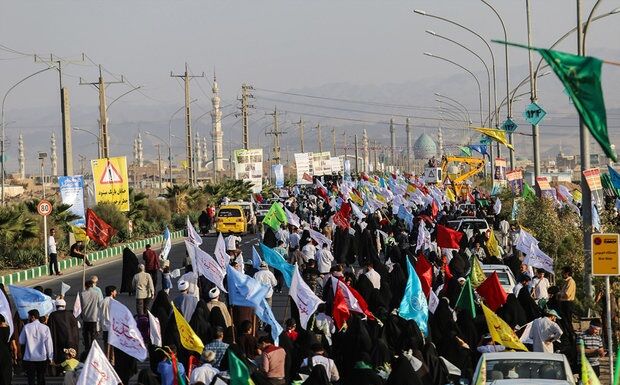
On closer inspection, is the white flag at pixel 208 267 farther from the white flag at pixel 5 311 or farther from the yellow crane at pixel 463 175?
the yellow crane at pixel 463 175

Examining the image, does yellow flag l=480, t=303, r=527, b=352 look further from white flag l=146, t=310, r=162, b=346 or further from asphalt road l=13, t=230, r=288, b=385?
asphalt road l=13, t=230, r=288, b=385

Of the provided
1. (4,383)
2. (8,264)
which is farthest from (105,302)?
(8,264)

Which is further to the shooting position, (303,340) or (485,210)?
(485,210)

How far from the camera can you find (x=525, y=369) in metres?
13.5

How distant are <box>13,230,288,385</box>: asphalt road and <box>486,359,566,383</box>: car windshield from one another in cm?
677

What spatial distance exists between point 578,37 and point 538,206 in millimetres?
14323

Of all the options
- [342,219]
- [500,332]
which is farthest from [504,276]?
[342,219]

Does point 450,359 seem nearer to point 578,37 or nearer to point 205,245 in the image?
point 578,37

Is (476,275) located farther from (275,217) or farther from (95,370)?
(275,217)

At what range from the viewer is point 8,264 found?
Answer: 4197 centimetres

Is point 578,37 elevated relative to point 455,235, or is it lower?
elevated

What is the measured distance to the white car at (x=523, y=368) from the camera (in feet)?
43.7

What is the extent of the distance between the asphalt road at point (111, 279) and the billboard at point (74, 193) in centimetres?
156

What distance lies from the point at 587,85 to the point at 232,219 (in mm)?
Result: 46842
